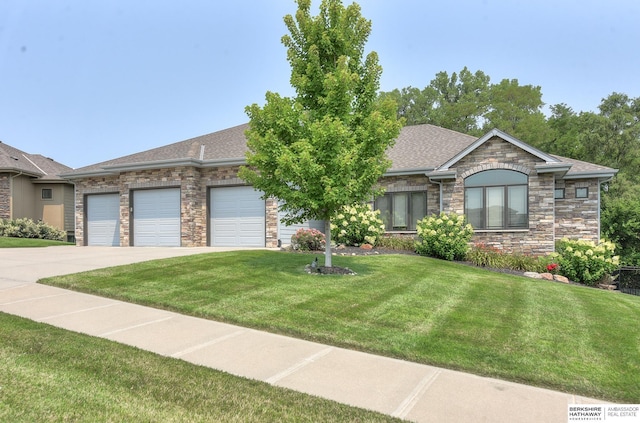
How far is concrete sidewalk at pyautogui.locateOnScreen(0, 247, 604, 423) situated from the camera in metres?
3.37

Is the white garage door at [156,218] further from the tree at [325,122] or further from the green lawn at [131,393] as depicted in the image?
the green lawn at [131,393]

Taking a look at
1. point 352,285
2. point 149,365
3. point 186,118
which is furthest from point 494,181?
point 186,118

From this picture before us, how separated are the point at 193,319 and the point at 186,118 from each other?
668 inches

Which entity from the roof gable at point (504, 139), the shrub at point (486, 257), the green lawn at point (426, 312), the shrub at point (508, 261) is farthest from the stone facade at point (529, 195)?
the green lawn at point (426, 312)

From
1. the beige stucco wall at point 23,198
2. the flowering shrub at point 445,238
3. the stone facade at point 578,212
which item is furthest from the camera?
the beige stucco wall at point 23,198

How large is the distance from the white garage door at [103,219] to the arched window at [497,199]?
16.4 m

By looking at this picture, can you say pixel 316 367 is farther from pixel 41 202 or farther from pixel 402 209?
pixel 41 202

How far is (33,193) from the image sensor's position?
83.2 feet

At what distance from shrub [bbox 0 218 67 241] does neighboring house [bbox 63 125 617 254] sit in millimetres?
5855

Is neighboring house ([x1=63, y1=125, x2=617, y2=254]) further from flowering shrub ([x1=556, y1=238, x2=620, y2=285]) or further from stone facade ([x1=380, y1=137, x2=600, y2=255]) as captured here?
flowering shrub ([x1=556, y1=238, x2=620, y2=285])

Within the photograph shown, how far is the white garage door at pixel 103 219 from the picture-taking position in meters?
18.8

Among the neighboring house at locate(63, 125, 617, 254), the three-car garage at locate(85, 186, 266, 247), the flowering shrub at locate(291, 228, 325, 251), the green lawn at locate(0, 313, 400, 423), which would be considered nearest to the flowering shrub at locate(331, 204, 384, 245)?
the flowering shrub at locate(291, 228, 325, 251)

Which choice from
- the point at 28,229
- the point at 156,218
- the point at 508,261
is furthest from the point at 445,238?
the point at 28,229

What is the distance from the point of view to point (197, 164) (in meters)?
16.3
